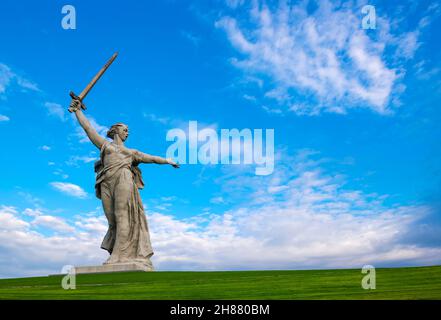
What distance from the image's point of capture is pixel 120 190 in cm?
2575

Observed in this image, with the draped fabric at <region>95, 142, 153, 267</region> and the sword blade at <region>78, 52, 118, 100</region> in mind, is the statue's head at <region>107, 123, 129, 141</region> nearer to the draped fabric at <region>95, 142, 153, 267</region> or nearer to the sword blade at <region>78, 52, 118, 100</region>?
the draped fabric at <region>95, 142, 153, 267</region>

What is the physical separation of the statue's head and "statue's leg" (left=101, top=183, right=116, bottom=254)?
2.97m

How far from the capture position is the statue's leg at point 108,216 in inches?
1038

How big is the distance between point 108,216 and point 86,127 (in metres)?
5.42

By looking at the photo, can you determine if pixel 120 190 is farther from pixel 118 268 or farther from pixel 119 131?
pixel 118 268

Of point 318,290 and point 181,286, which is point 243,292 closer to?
point 318,290

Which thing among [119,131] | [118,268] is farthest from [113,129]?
[118,268]

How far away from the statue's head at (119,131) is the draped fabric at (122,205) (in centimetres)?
74

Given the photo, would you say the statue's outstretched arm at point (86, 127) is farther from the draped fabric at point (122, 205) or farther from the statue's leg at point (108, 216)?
the statue's leg at point (108, 216)

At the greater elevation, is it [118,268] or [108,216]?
[108,216]

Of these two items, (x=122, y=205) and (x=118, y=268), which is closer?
(x=118, y=268)

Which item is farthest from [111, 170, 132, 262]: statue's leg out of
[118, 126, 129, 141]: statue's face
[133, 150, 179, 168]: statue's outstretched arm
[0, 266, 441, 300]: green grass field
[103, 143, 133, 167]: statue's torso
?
[0, 266, 441, 300]: green grass field

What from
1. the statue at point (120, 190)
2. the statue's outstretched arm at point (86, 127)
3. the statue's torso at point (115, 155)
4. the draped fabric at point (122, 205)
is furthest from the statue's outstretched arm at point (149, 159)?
the statue's outstretched arm at point (86, 127)
